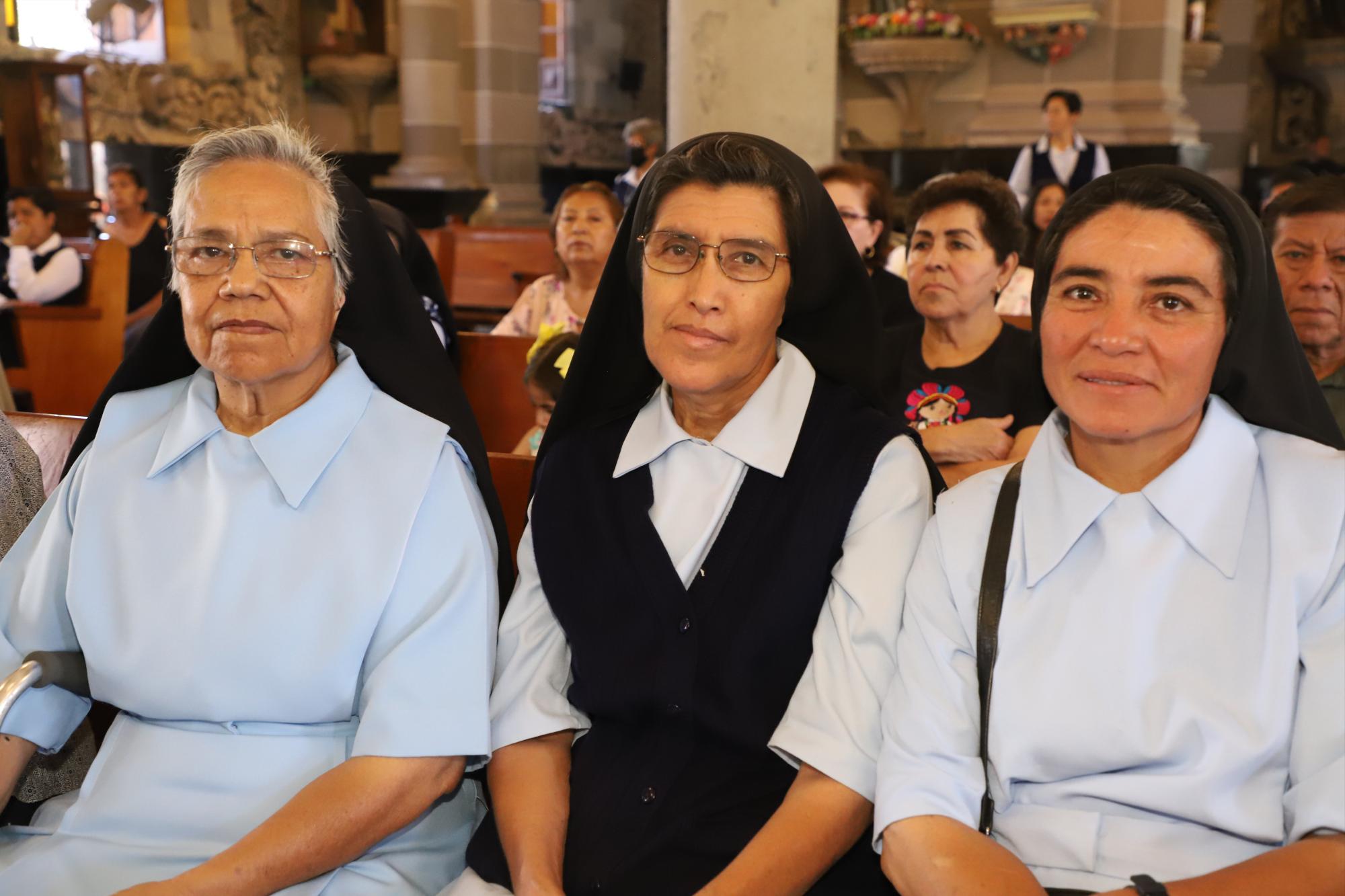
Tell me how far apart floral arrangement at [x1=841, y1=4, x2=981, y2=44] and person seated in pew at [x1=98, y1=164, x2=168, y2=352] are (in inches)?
266

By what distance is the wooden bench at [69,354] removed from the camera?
231 inches

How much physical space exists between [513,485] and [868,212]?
2735mm

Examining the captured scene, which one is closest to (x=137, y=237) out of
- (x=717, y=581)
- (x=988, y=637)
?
(x=717, y=581)

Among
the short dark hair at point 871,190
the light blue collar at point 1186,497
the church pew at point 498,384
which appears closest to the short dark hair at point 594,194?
the short dark hair at point 871,190

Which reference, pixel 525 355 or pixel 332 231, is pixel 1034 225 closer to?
pixel 525 355

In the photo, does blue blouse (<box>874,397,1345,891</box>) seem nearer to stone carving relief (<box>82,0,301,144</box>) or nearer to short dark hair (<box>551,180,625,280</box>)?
short dark hair (<box>551,180,625,280</box>)

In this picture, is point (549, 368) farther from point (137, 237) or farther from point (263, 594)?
point (137, 237)

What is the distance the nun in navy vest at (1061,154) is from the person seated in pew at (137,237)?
612 cm

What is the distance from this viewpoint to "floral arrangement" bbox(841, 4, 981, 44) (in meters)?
11.8

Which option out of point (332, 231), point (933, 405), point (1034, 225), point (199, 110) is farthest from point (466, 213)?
point (332, 231)

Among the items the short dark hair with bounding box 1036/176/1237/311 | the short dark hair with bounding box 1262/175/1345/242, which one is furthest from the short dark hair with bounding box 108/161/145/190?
the short dark hair with bounding box 1036/176/1237/311

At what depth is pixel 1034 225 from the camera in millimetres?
7727

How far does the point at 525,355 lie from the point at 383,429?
7.74 ft

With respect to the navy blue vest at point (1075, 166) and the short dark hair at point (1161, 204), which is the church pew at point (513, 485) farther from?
the navy blue vest at point (1075, 166)
